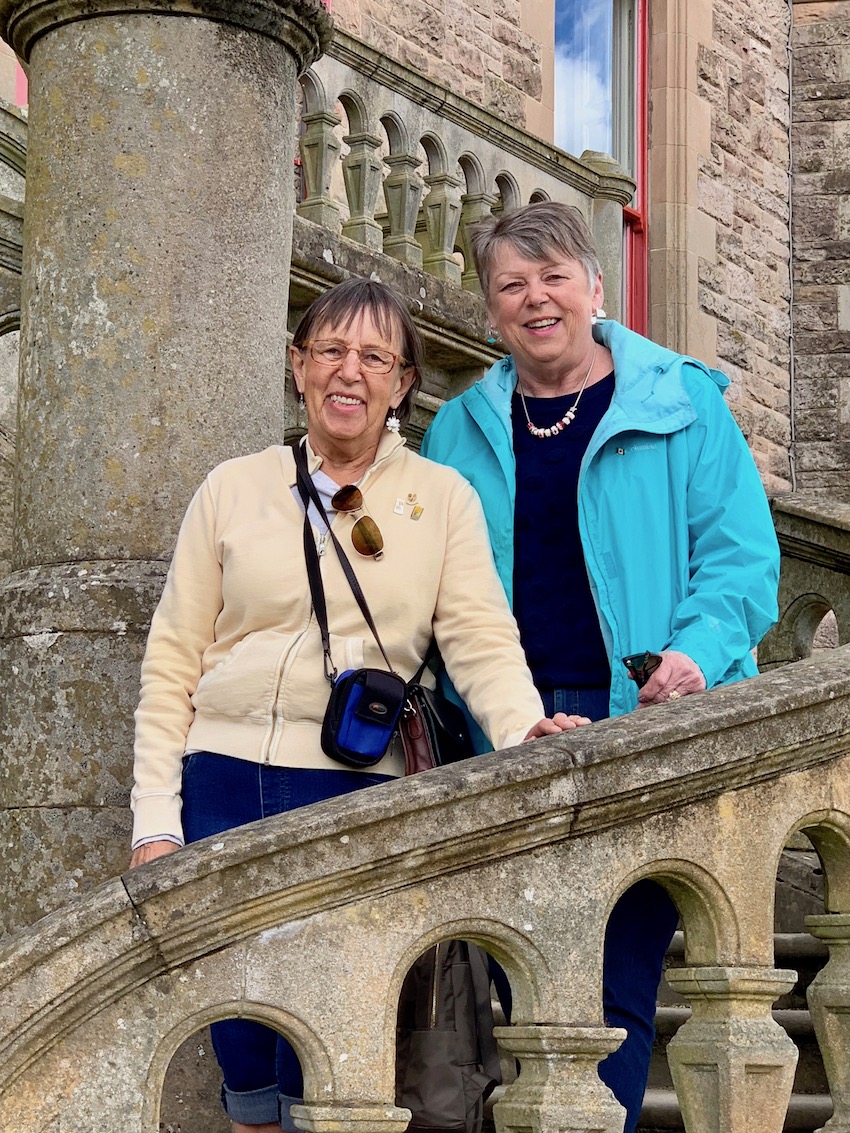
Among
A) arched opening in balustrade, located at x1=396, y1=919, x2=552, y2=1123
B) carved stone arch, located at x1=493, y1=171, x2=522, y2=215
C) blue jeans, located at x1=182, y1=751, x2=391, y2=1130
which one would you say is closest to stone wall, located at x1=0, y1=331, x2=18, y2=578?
carved stone arch, located at x1=493, y1=171, x2=522, y2=215

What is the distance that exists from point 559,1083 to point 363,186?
4.66m

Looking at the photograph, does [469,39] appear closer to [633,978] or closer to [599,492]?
[599,492]

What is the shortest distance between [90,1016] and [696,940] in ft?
3.04

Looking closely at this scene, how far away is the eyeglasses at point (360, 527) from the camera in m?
2.92

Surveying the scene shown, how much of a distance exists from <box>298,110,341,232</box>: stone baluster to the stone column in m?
2.63

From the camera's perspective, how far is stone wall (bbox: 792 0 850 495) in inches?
518

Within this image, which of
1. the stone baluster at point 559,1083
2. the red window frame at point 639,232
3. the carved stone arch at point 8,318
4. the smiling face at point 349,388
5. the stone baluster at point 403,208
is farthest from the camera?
the red window frame at point 639,232

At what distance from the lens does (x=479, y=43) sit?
10375mm

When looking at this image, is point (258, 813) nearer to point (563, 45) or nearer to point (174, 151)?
point (174, 151)

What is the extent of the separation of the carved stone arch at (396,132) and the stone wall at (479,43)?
258cm

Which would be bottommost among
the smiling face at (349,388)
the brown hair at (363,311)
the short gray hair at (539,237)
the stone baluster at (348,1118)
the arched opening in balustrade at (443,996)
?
the stone baluster at (348,1118)

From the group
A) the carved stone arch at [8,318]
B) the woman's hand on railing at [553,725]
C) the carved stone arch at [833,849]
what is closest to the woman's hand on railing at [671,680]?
the woman's hand on railing at [553,725]

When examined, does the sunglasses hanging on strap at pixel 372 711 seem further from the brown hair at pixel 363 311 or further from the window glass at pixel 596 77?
the window glass at pixel 596 77

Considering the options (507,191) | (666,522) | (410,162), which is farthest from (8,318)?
(507,191)
